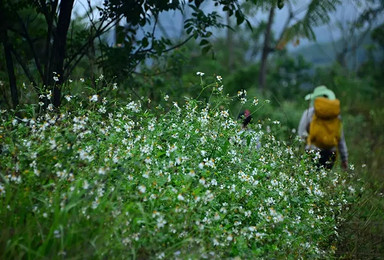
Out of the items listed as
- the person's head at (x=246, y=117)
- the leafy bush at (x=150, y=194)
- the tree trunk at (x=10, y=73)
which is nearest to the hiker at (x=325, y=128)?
the person's head at (x=246, y=117)

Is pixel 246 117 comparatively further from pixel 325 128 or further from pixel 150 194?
pixel 325 128

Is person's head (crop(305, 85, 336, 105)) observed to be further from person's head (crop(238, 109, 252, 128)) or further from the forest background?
person's head (crop(238, 109, 252, 128))

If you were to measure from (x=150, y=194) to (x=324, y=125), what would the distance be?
3.96 metres

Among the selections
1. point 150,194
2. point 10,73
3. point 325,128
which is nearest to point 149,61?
point 10,73

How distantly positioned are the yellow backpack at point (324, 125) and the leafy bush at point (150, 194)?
1919 millimetres

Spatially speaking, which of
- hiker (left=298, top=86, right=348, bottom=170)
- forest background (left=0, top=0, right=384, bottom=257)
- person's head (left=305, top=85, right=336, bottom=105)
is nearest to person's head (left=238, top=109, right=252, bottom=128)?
forest background (left=0, top=0, right=384, bottom=257)

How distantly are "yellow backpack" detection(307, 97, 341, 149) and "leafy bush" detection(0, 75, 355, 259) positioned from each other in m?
1.92

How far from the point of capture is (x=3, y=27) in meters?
5.56

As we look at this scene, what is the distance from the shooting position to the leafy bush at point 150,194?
3234 mm

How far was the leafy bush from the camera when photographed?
323 centimetres

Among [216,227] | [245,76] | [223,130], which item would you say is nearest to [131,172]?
[216,227]

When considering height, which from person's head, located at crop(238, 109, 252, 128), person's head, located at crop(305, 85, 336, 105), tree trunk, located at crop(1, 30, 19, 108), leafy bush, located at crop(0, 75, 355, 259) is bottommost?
leafy bush, located at crop(0, 75, 355, 259)

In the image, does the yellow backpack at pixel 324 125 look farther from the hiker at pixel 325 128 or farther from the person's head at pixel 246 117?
the person's head at pixel 246 117

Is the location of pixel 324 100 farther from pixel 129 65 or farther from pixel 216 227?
pixel 216 227
